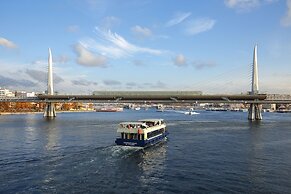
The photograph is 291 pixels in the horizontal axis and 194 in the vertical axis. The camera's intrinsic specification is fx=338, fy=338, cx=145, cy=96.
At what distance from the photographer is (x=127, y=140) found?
5259 centimetres

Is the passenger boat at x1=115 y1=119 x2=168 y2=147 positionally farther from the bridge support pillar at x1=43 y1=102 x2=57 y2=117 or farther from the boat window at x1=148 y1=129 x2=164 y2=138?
the bridge support pillar at x1=43 y1=102 x2=57 y2=117

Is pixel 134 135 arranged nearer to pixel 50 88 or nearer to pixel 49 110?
pixel 50 88

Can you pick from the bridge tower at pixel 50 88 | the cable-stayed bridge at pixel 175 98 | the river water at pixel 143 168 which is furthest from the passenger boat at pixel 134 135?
the bridge tower at pixel 50 88

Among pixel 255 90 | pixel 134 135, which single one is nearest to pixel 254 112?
pixel 255 90

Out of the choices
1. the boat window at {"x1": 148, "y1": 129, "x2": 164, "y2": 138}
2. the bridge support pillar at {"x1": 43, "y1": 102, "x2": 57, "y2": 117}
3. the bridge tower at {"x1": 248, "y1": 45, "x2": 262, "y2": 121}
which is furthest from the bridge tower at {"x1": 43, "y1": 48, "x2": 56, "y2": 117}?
the boat window at {"x1": 148, "y1": 129, "x2": 164, "y2": 138}

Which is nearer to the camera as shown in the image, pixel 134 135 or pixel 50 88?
pixel 134 135

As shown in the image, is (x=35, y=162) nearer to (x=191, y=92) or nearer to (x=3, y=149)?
(x=3, y=149)

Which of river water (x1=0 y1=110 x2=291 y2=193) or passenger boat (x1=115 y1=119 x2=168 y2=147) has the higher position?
passenger boat (x1=115 y1=119 x2=168 y2=147)

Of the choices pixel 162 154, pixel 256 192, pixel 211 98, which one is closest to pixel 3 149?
pixel 162 154

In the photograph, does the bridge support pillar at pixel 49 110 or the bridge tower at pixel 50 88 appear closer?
the bridge tower at pixel 50 88

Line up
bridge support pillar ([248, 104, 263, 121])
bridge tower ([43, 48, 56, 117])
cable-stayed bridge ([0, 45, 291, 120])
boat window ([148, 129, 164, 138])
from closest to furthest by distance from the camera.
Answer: boat window ([148, 129, 164, 138]) < cable-stayed bridge ([0, 45, 291, 120]) < bridge support pillar ([248, 104, 263, 121]) < bridge tower ([43, 48, 56, 117])

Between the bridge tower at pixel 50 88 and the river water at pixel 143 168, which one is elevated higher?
the bridge tower at pixel 50 88

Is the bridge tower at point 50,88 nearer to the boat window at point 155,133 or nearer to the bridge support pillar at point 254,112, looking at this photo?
the bridge support pillar at point 254,112

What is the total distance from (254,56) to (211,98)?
2662 cm
